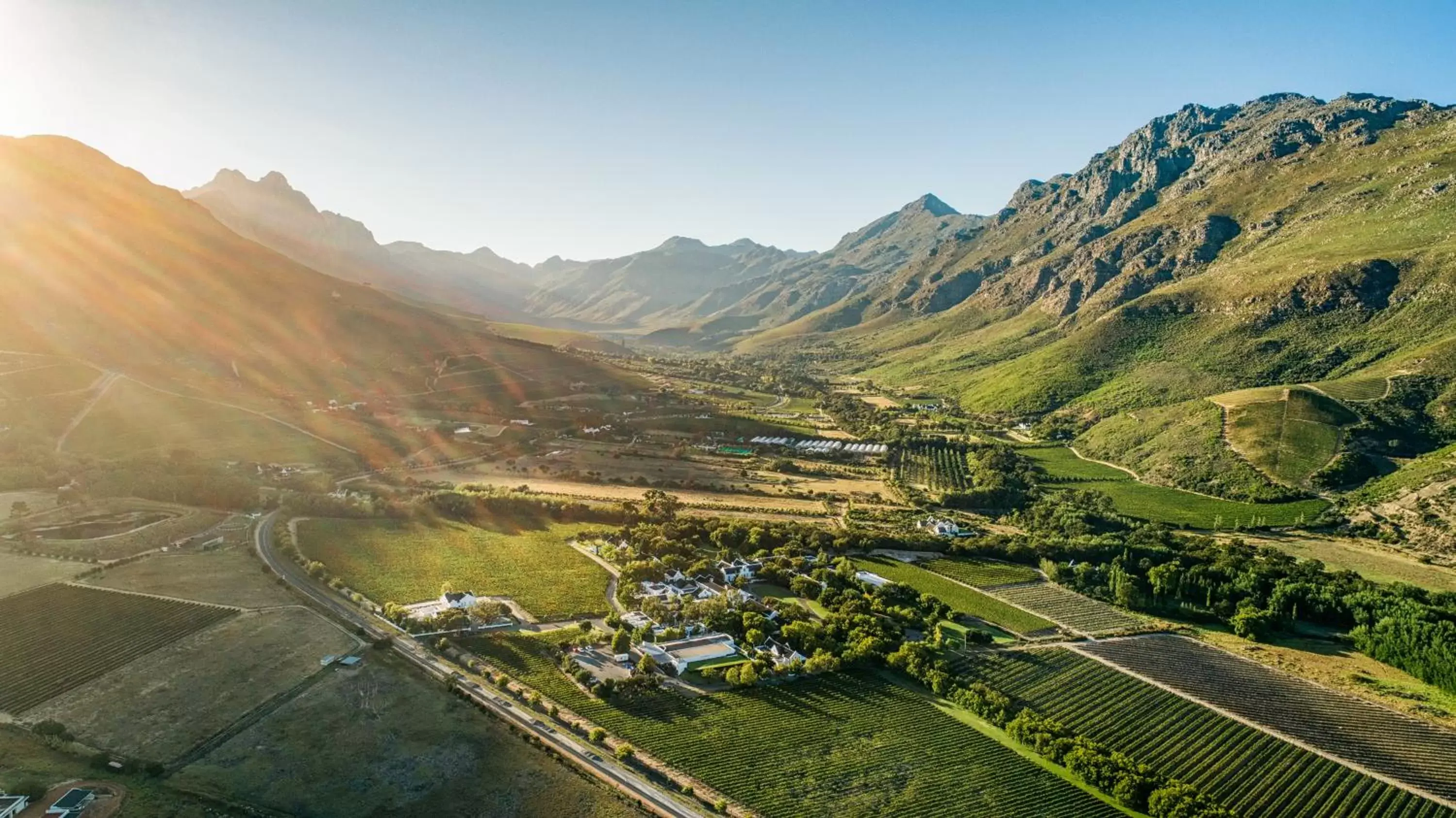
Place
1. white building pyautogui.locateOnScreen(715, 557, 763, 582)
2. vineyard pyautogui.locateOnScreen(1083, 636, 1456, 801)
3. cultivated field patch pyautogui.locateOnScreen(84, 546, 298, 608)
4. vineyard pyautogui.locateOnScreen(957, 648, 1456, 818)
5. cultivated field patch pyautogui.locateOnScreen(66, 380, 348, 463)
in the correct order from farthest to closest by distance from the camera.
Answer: cultivated field patch pyautogui.locateOnScreen(66, 380, 348, 463)
white building pyautogui.locateOnScreen(715, 557, 763, 582)
cultivated field patch pyautogui.locateOnScreen(84, 546, 298, 608)
vineyard pyautogui.locateOnScreen(1083, 636, 1456, 801)
vineyard pyautogui.locateOnScreen(957, 648, 1456, 818)

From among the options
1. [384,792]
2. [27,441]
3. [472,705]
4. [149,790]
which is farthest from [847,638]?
[27,441]

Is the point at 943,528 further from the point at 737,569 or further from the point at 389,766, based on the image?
the point at 389,766

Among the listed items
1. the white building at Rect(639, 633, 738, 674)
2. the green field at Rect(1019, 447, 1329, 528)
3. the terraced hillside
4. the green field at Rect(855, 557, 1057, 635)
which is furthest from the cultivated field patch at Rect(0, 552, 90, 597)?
the terraced hillside

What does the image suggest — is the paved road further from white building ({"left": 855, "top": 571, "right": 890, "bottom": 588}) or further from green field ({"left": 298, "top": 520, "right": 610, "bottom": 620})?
white building ({"left": 855, "top": 571, "right": 890, "bottom": 588})

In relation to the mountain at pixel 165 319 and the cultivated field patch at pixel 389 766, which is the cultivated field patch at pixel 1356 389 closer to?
the cultivated field patch at pixel 389 766

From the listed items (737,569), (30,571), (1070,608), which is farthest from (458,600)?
(1070,608)

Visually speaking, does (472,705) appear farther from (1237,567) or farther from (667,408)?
(667,408)
